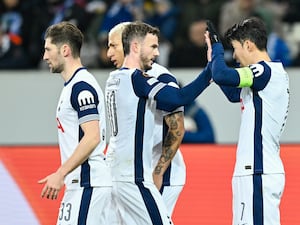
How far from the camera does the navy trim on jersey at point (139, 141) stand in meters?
7.71

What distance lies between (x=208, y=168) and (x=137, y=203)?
2.35 metres

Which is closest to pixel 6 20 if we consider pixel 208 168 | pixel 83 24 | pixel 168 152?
pixel 83 24

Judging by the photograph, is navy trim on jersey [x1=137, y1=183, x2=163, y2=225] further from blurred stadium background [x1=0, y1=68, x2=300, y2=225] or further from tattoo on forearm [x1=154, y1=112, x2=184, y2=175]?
blurred stadium background [x1=0, y1=68, x2=300, y2=225]

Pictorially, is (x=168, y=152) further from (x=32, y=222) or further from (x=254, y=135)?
(x=32, y=222)

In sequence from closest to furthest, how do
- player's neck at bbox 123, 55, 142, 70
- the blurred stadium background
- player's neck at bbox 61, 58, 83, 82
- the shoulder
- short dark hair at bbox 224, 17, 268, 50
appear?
player's neck at bbox 61, 58, 83, 82 → player's neck at bbox 123, 55, 142, 70 → short dark hair at bbox 224, 17, 268, 50 → the shoulder → the blurred stadium background

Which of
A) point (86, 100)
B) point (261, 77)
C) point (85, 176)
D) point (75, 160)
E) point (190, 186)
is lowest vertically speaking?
point (190, 186)

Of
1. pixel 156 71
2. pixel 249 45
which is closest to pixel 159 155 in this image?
pixel 156 71

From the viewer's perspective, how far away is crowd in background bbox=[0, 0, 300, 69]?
14258 millimetres

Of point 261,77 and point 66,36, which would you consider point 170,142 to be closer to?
point 261,77

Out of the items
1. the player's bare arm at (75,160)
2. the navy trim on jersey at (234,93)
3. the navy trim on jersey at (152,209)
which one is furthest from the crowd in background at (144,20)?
the player's bare arm at (75,160)

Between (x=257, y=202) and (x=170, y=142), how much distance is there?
73cm

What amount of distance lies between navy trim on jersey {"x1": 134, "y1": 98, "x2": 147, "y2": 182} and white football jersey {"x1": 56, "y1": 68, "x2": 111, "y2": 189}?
0.65ft

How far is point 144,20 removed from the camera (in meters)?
14.6

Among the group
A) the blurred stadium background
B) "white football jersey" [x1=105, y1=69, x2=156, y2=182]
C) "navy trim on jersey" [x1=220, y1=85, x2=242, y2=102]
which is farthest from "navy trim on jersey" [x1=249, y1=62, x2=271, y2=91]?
the blurred stadium background
